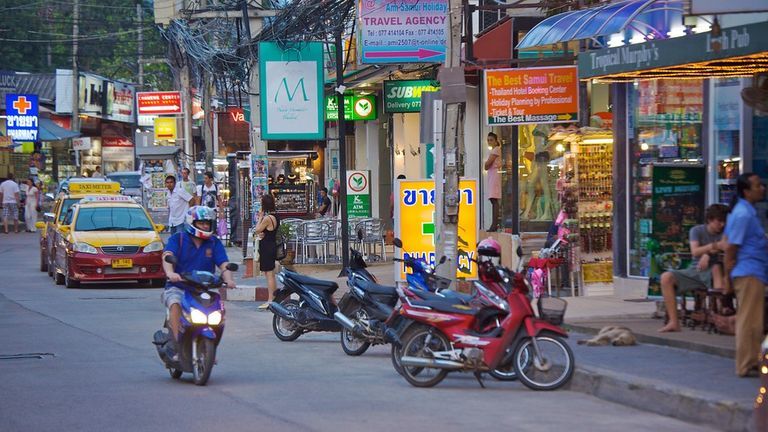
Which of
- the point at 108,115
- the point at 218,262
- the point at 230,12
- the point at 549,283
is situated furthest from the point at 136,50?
the point at 218,262

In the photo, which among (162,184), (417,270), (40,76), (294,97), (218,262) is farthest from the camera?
(40,76)

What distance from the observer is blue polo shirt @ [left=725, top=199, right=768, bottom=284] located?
33.2 feet

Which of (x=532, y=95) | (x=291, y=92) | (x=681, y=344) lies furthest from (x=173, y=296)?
(x=291, y=92)

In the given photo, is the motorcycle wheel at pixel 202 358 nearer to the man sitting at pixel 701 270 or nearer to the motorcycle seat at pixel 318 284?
the motorcycle seat at pixel 318 284

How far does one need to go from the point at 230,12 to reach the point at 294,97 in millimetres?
6816

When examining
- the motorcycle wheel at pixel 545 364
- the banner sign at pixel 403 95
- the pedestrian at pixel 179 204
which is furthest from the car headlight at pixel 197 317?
the pedestrian at pixel 179 204

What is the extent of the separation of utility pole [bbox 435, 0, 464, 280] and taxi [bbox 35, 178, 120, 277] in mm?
10868

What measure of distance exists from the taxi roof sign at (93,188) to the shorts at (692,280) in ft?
62.4

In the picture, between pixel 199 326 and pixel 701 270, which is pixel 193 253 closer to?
pixel 199 326

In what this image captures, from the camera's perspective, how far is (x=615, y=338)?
12.7m

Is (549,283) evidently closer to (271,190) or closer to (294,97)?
(294,97)

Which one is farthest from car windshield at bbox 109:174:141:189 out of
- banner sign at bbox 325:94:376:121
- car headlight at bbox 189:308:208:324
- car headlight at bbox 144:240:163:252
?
car headlight at bbox 189:308:208:324

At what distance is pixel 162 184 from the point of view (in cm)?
4262

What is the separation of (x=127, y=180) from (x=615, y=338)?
41684 mm
